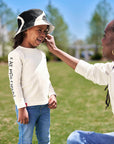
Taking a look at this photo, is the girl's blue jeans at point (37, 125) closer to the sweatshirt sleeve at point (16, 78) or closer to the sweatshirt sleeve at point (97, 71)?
the sweatshirt sleeve at point (16, 78)

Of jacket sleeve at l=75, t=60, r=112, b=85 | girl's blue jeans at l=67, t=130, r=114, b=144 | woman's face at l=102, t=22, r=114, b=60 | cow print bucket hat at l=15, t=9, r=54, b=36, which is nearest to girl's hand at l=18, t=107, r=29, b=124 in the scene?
girl's blue jeans at l=67, t=130, r=114, b=144

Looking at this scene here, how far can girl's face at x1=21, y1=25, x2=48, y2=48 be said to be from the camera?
2188mm

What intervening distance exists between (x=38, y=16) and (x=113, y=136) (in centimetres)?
134

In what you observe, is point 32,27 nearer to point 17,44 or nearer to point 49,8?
point 17,44

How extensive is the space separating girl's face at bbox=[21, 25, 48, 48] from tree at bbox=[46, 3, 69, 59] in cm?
3079

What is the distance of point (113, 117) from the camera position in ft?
14.9

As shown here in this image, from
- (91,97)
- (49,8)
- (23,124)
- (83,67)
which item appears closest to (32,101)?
(23,124)

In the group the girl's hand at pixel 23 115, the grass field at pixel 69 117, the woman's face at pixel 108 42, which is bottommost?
the grass field at pixel 69 117

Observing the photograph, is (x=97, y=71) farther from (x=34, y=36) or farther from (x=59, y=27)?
(x=59, y=27)

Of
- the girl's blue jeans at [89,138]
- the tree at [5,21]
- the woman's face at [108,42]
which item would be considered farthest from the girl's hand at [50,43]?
the tree at [5,21]

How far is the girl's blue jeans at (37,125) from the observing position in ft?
7.01

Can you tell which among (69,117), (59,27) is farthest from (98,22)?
(69,117)

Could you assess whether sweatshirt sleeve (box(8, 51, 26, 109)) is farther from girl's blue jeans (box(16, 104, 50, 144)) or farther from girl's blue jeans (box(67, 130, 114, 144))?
girl's blue jeans (box(67, 130, 114, 144))

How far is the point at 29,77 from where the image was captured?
2.14 meters
